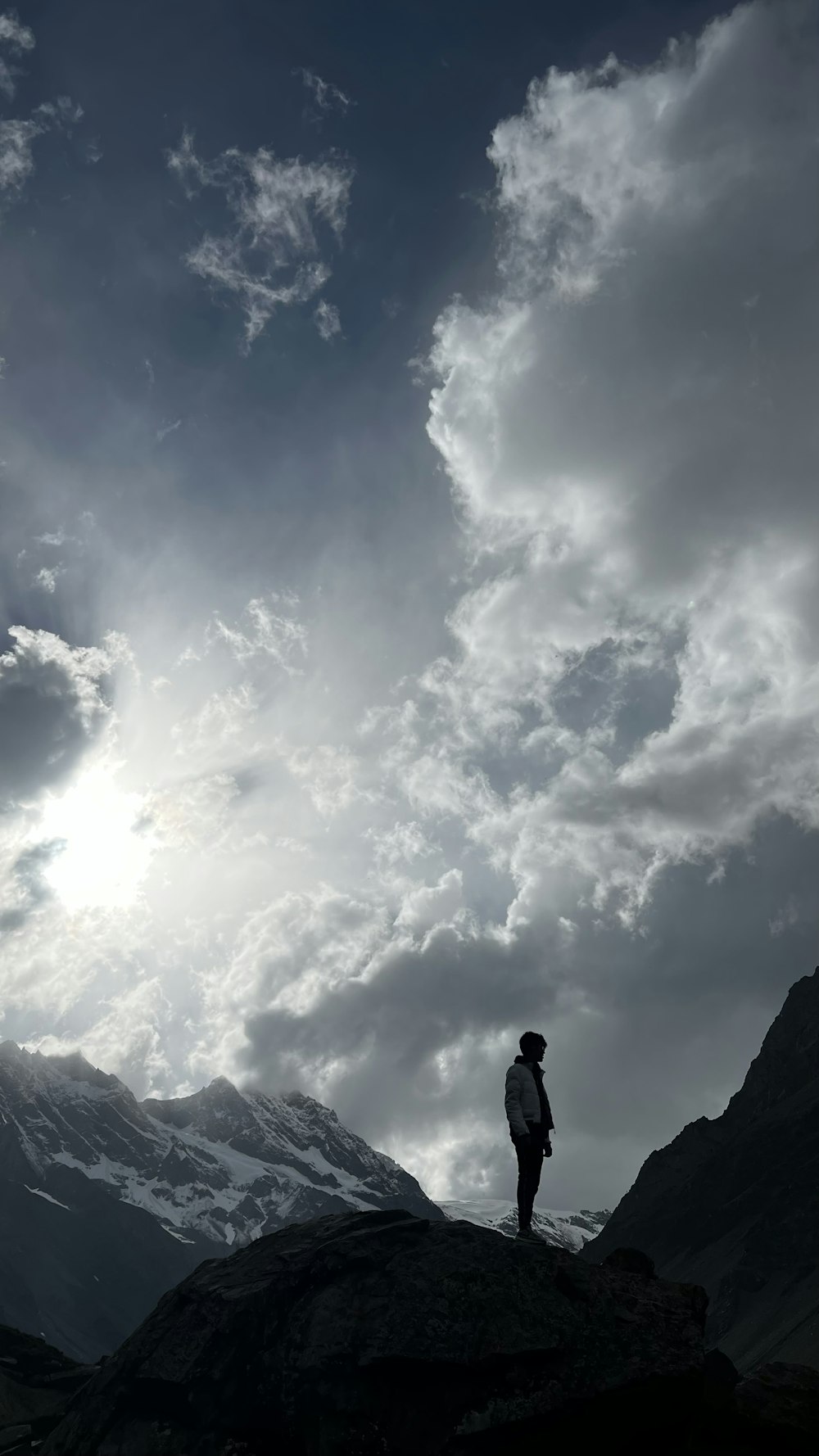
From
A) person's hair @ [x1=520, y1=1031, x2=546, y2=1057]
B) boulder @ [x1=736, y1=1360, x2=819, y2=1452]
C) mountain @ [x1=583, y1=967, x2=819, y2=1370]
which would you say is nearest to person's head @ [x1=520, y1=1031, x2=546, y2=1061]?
person's hair @ [x1=520, y1=1031, x2=546, y2=1057]

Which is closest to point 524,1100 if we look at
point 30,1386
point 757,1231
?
point 30,1386

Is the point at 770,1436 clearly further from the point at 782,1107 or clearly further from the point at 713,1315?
the point at 782,1107

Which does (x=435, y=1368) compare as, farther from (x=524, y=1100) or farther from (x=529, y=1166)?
(x=524, y=1100)

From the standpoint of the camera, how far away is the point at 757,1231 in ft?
504

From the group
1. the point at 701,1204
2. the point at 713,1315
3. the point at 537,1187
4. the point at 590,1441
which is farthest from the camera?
the point at 701,1204

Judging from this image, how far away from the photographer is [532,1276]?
62.1 feet

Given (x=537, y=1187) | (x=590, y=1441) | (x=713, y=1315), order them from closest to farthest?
(x=590, y=1441) < (x=537, y=1187) < (x=713, y=1315)

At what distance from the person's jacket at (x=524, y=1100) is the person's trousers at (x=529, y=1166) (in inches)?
8.0

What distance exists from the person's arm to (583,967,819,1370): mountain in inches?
3920

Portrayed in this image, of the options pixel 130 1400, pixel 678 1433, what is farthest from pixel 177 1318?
pixel 678 1433

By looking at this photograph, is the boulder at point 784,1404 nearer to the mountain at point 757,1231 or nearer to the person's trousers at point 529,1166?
the person's trousers at point 529,1166

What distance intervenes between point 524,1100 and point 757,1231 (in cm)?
16401

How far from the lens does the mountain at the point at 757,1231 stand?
12450 centimetres

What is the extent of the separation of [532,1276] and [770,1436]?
5.71 meters
